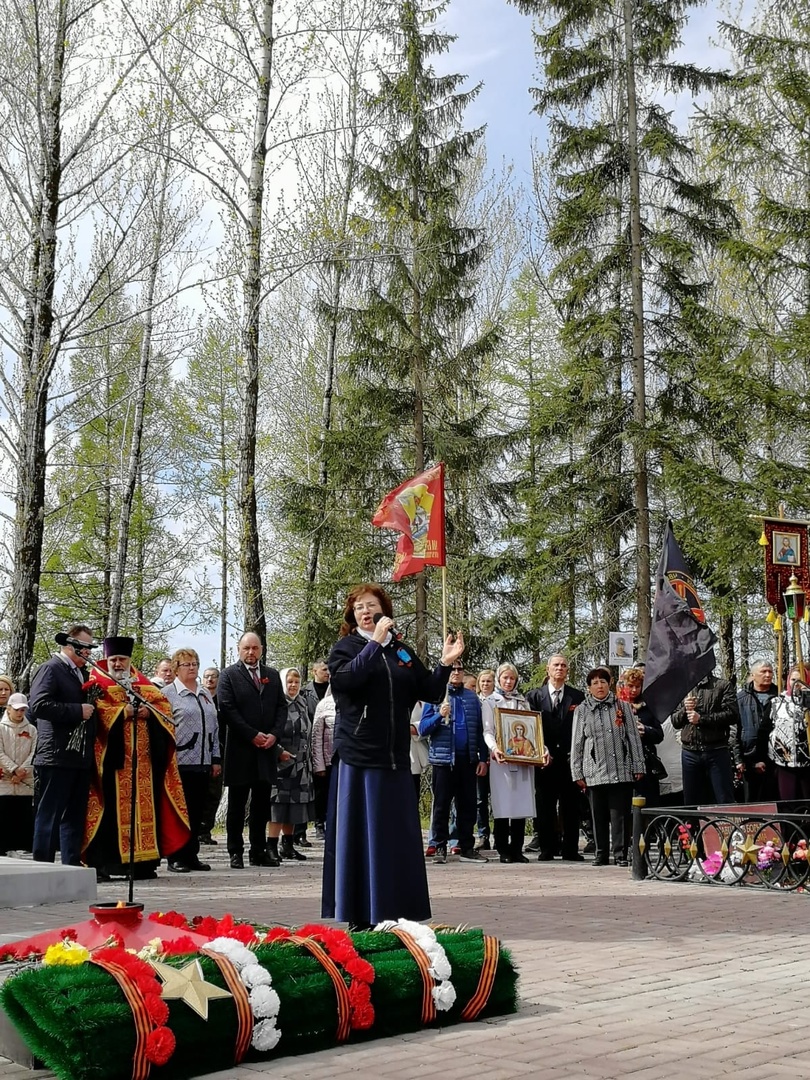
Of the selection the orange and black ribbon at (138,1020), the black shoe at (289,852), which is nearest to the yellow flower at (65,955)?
the orange and black ribbon at (138,1020)

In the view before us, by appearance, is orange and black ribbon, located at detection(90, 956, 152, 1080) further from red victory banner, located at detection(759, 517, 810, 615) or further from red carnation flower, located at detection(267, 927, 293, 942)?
red victory banner, located at detection(759, 517, 810, 615)

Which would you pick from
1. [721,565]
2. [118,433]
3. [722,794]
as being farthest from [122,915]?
[118,433]

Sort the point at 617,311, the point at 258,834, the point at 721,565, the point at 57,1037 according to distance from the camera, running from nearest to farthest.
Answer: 1. the point at 57,1037
2. the point at 258,834
3. the point at 721,565
4. the point at 617,311

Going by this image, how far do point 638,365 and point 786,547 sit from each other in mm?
10073

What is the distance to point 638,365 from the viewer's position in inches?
977

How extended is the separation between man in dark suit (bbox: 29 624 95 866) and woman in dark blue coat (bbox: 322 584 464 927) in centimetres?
402

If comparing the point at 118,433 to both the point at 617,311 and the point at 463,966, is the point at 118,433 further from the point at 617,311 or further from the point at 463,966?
the point at 463,966

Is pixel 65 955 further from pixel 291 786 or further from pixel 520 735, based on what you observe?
pixel 520 735

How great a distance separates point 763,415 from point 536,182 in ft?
40.2

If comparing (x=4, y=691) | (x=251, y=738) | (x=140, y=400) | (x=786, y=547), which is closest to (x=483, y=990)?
(x=251, y=738)

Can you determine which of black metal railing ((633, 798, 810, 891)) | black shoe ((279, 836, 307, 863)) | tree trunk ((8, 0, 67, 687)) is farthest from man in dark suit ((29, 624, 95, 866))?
tree trunk ((8, 0, 67, 687))

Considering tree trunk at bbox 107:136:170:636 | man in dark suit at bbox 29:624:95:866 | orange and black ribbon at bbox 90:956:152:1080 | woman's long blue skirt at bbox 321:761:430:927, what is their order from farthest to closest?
tree trunk at bbox 107:136:170:636, man in dark suit at bbox 29:624:95:866, woman's long blue skirt at bbox 321:761:430:927, orange and black ribbon at bbox 90:956:152:1080

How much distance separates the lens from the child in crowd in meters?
12.5

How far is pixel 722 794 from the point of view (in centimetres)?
1283
